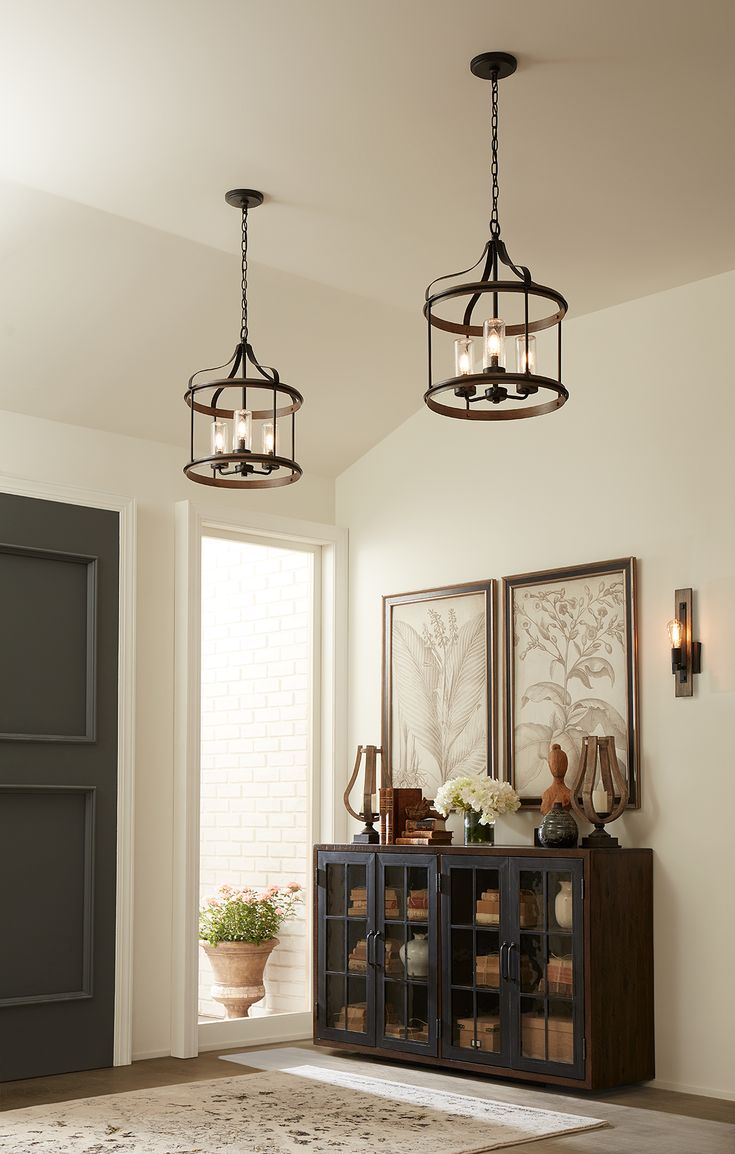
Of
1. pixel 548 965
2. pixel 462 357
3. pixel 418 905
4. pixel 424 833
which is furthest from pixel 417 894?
pixel 462 357

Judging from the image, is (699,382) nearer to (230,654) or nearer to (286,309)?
(286,309)

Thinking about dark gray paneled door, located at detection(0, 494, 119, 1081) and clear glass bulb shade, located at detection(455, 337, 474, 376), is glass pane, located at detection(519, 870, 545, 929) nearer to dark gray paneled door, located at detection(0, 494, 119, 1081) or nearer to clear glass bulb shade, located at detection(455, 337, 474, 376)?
dark gray paneled door, located at detection(0, 494, 119, 1081)

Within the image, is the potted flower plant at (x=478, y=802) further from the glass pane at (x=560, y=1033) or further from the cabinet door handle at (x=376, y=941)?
the glass pane at (x=560, y=1033)

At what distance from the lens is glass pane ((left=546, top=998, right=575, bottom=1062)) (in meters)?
4.90

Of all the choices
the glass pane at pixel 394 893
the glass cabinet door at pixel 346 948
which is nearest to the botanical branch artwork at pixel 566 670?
the glass pane at pixel 394 893

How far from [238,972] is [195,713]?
1543mm

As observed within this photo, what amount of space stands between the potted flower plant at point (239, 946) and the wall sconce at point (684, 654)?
2697mm

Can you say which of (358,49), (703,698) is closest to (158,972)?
(703,698)

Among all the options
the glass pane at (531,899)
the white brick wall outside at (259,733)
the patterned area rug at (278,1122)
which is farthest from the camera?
the white brick wall outside at (259,733)

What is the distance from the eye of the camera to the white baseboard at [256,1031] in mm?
5953

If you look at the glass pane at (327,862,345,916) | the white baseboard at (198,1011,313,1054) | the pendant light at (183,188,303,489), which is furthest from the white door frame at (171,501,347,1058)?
the pendant light at (183,188,303,489)

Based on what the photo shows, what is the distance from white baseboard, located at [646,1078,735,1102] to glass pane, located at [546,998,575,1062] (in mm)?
432

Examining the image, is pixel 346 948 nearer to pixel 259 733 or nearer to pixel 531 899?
pixel 531 899

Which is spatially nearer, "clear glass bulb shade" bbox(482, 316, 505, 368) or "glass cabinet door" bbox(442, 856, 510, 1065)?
"clear glass bulb shade" bbox(482, 316, 505, 368)
